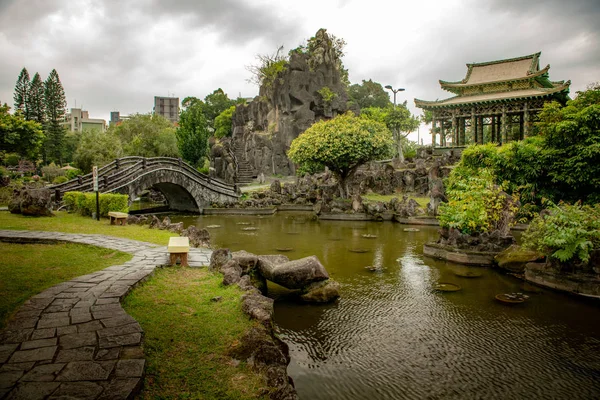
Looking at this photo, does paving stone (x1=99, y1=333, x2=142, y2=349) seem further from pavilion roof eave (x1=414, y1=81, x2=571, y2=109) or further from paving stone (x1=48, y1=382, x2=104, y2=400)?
pavilion roof eave (x1=414, y1=81, x2=571, y2=109)

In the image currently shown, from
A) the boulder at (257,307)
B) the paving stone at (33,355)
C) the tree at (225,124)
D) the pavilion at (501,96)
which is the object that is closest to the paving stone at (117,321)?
the paving stone at (33,355)

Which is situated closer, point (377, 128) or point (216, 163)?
Result: point (377, 128)

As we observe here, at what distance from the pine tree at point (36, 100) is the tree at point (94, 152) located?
1787cm

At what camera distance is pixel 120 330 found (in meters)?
4.38

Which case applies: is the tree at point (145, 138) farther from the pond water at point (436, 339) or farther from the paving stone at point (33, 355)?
the paving stone at point (33, 355)

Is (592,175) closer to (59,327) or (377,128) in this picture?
(377,128)

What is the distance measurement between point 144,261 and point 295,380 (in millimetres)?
4412

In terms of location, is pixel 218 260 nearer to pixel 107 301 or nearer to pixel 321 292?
pixel 321 292

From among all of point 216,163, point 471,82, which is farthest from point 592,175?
point 216,163

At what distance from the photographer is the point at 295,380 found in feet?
17.1

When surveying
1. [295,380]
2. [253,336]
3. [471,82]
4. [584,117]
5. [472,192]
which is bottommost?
[295,380]

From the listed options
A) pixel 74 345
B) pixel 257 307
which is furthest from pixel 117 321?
pixel 257 307

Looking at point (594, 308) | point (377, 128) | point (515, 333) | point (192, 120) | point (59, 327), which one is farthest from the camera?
point (192, 120)

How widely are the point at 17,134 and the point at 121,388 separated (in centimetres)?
3097
